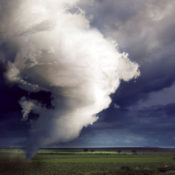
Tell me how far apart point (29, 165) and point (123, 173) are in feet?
97.2

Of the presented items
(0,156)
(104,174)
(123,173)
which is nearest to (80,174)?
(104,174)

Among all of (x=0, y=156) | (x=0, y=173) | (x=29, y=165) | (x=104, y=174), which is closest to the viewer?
(x=0, y=173)

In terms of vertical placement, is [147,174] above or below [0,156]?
below

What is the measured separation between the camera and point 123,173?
191 ft

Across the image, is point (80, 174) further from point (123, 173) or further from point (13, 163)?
point (13, 163)

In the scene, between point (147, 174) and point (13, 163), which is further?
point (13, 163)

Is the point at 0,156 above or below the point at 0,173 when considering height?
above

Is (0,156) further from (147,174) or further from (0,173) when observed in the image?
(147,174)

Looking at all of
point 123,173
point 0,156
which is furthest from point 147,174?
point 0,156

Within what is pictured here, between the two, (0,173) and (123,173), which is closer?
(0,173)

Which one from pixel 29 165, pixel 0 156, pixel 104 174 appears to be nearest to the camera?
pixel 104 174

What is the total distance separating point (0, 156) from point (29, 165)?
10.3 m

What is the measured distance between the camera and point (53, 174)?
5750cm

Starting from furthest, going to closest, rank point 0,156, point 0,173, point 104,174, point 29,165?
1. point 29,165
2. point 0,156
3. point 104,174
4. point 0,173
